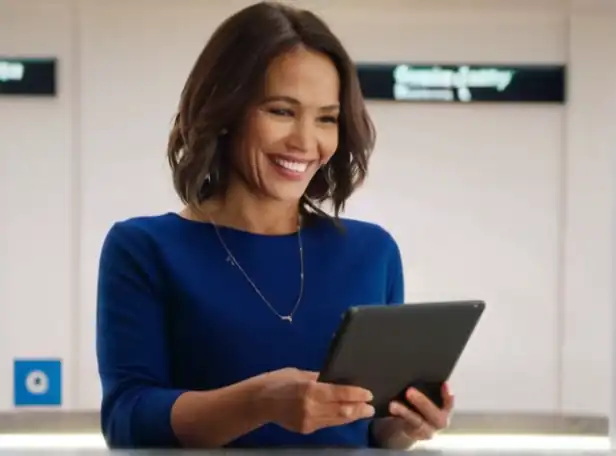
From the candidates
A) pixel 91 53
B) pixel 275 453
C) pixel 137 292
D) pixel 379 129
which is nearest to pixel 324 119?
pixel 137 292

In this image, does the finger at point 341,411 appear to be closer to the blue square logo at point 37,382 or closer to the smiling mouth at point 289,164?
the smiling mouth at point 289,164

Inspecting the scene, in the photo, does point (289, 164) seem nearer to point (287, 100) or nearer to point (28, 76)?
point (287, 100)

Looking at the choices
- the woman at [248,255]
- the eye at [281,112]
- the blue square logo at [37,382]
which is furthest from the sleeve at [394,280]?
the blue square logo at [37,382]

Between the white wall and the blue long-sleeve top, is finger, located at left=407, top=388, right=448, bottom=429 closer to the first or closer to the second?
the blue long-sleeve top

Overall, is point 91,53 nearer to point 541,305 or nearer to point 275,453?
point 541,305

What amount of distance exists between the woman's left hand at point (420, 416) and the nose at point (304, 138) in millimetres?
322

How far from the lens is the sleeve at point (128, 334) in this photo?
0.89 metres

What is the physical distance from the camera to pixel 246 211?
102 cm

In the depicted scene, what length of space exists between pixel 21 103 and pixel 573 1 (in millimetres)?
1106

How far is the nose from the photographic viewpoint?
3.23ft

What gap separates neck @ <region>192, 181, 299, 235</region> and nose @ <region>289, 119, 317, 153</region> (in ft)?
0.25

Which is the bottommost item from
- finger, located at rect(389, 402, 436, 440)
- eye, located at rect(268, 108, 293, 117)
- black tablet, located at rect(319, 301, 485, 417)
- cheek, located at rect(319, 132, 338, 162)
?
finger, located at rect(389, 402, 436, 440)

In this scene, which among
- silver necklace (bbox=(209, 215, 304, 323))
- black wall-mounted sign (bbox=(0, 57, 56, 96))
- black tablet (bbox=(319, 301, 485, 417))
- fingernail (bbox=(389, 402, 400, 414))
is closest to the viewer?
black tablet (bbox=(319, 301, 485, 417))

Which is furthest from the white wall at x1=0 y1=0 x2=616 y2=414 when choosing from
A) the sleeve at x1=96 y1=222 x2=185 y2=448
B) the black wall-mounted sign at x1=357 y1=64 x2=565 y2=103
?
the sleeve at x1=96 y1=222 x2=185 y2=448
